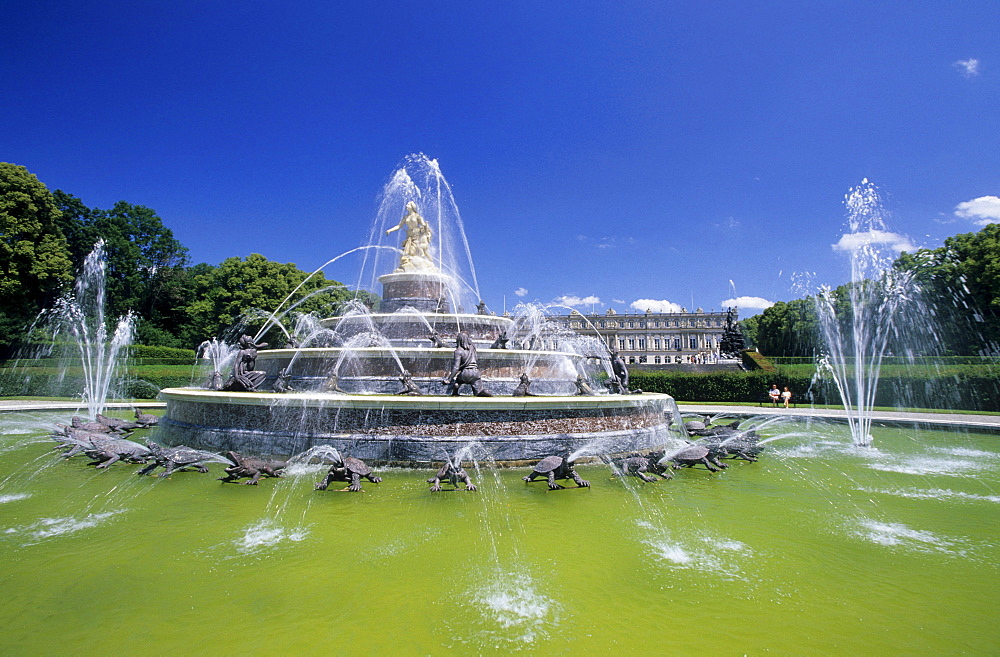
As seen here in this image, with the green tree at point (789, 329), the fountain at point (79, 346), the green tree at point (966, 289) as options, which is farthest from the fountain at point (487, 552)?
the green tree at point (789, 329)

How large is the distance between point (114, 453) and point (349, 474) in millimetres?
5684

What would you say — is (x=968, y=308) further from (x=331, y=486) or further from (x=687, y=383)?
(x=331, y=486)

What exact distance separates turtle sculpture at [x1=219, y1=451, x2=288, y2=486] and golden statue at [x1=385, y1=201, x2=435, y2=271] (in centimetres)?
1488

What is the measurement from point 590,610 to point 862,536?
14.7 feet

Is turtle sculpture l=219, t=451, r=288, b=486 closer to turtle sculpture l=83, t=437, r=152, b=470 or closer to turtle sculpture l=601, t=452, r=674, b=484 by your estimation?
turtle sculpture l=83, t=437, r=152, b=470

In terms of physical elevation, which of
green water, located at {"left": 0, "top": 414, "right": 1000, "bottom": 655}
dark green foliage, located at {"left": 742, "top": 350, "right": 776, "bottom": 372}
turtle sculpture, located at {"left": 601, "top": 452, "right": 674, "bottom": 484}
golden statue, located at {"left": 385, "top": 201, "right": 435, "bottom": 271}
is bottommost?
green water, located at {"left": 0, "top": 414, "right": 1000, "bottom": 655}

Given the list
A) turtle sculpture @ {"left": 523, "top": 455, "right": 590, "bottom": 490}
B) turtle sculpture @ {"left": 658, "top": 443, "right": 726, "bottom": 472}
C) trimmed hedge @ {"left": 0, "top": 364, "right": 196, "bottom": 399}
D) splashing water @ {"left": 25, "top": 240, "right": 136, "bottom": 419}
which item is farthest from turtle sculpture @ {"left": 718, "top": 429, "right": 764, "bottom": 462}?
trimmed hedge @ {"left": 0, "top": 364, "right": 196, "bottom": 399}

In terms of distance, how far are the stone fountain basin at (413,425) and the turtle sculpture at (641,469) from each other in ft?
2.85

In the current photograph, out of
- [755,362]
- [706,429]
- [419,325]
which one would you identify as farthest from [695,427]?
[755,362]

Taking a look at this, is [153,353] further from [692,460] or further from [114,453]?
[692,460]

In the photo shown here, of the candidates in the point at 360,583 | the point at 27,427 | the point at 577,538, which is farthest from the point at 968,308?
the point at 27,427

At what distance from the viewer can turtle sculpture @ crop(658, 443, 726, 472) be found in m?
10.8

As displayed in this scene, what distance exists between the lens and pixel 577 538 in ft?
21.0

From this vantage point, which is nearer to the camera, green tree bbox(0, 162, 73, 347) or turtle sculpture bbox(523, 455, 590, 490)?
turtle sculpture bbox(523, 455, 590, 490)
